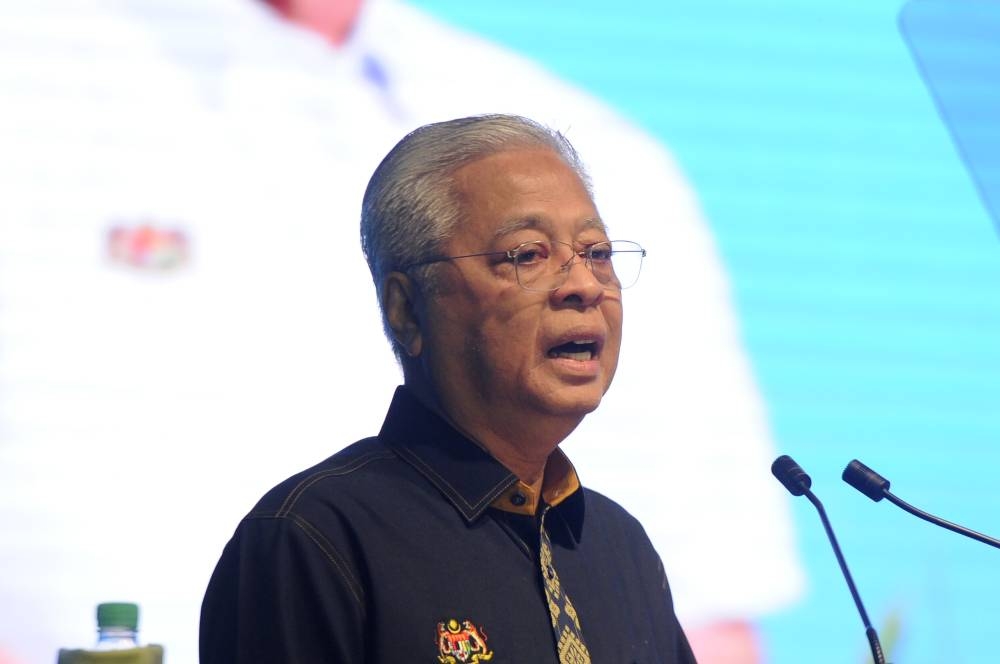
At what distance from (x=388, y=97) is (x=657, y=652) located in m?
1.54

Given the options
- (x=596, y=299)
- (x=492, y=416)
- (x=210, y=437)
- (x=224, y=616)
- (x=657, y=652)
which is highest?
(x=210, y=437)

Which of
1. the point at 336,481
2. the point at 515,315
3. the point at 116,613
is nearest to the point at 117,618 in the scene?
the point at 116,613

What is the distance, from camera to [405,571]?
4.77 feet

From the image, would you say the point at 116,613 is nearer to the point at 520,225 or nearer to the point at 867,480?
the point at 520,225

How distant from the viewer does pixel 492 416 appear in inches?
63.1

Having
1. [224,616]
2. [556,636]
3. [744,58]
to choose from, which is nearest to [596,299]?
[556,636]

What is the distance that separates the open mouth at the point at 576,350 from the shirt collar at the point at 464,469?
0.48 feet

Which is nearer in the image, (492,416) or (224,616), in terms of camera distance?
(224,616)

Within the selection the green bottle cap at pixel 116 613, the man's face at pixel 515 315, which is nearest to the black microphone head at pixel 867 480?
the man's face at pixel 515 315

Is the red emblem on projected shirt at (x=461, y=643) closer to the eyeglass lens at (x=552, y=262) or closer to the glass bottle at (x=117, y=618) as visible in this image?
the eyeglass lens at (x=552, y=262)

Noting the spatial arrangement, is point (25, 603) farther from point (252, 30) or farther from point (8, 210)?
point (252, 30)

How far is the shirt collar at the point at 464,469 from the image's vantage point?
1562mm

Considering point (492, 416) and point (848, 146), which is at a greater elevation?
point (848, 146)

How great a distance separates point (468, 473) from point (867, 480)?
1.52ft
